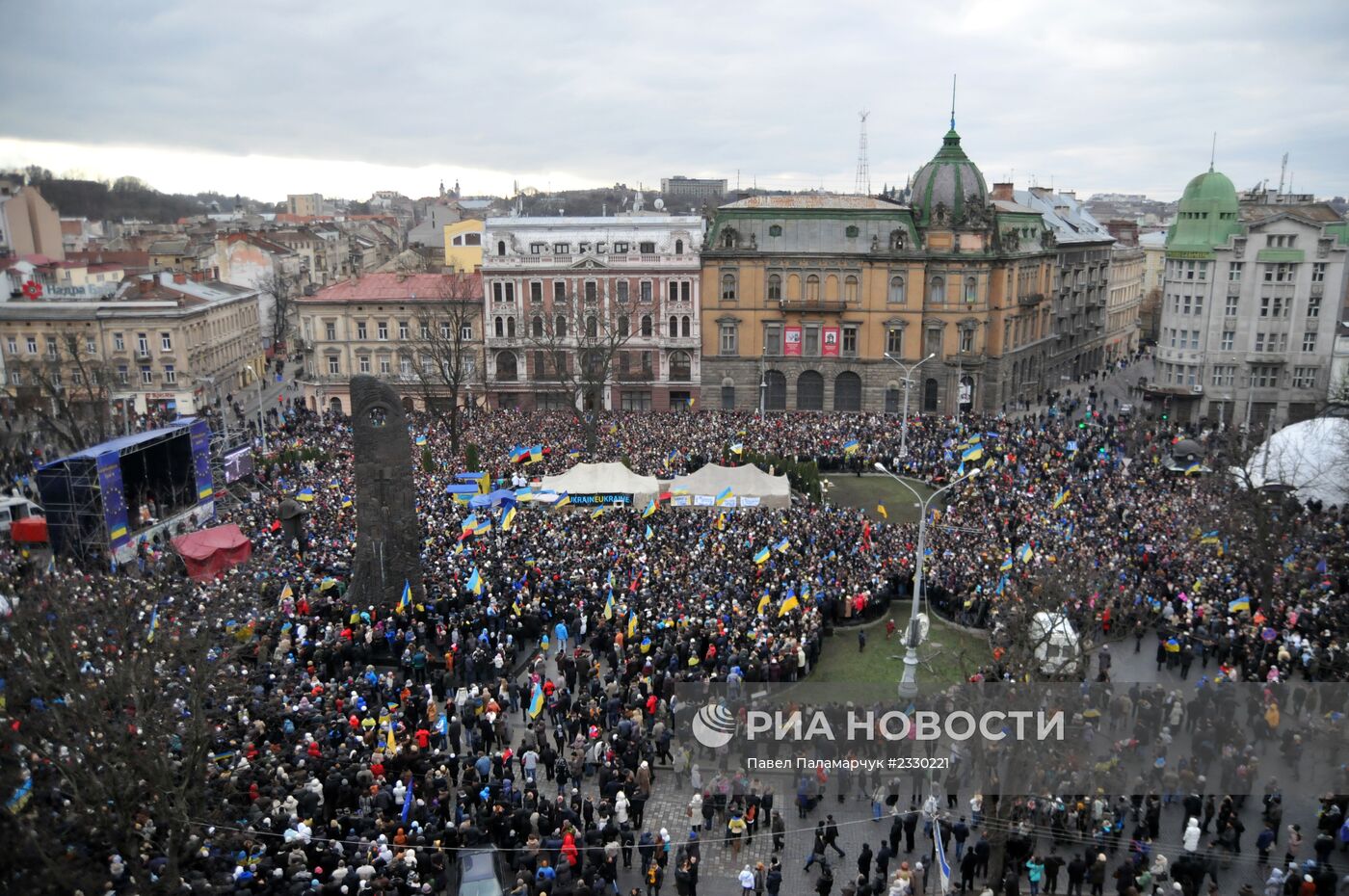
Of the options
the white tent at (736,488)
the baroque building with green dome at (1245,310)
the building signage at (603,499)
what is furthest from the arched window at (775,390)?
the building signage at (603,499)

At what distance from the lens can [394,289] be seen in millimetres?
58875

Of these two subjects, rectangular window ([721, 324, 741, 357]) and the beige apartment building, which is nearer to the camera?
the beige apartment building

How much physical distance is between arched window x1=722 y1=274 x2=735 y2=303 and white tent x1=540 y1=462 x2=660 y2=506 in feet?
80.0

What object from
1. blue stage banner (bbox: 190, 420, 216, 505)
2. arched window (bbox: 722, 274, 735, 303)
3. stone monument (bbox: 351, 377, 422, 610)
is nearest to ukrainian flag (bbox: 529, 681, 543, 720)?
stone monument (bbox: 351, 377, 422, 610)

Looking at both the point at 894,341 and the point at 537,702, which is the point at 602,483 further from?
the point at 894,341

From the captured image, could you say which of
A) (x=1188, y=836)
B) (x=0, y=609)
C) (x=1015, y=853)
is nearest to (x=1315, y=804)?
(x=1188, y=836)

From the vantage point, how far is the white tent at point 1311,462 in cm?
3606

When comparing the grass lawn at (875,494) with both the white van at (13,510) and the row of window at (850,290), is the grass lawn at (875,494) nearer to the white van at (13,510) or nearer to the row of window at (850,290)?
the row of window at (850,290)

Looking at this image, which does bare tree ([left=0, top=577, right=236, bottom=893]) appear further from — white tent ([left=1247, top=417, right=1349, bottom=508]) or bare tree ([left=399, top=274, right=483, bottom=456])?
white tent ([left=1247, top=417, right=1349, bottom=508])

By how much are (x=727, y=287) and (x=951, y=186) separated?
14159 mm

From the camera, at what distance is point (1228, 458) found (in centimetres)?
3819

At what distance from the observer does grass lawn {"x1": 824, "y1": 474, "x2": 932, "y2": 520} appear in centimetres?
3931

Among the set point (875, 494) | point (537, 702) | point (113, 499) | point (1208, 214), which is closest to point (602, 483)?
point (875, 494)

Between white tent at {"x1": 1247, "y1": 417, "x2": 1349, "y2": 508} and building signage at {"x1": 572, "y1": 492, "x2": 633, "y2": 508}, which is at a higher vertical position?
white tent at {"x1": 1247, "y1": 417, "x2": 1349, "y2": 508}
